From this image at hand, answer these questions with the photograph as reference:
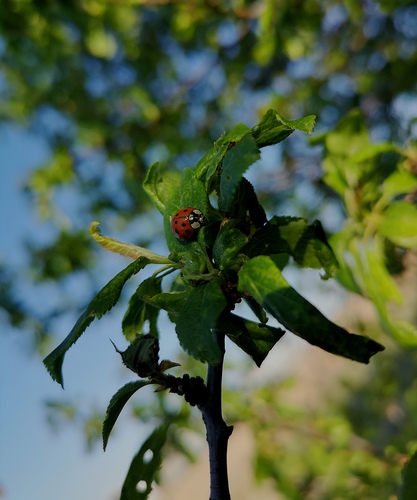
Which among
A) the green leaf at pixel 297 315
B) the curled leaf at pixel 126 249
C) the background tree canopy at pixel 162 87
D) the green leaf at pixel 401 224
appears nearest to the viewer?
the green leaf at pixel 297 315

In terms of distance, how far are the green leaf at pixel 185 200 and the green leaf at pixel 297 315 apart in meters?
0.06

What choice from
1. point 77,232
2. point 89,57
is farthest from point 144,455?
point 89,57

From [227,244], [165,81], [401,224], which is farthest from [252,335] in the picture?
[165,81]

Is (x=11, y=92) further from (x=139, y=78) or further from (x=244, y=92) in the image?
(x=244, y=92)

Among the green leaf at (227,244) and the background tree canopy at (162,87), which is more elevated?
the background tree canopy at (162,87)

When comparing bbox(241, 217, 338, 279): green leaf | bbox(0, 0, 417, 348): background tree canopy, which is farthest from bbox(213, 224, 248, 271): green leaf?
bbox(0, 0, 417, 348): background tree canopy

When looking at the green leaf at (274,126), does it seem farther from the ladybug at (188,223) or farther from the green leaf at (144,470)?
the green leaf at (144,470)

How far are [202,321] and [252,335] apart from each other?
0.06 meters

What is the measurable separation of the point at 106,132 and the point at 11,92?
68cm

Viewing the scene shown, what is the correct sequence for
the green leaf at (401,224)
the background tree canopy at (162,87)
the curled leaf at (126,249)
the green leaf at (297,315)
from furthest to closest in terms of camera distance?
the background tree canopy at (162,87) → the green leaf at (401,224) → the curled leaf at (126,249) → the green leaf at (297,315)

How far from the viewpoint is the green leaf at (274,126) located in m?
0.35

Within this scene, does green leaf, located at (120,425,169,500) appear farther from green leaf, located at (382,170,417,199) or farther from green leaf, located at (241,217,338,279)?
green leaf, located at (382,170,417,199)

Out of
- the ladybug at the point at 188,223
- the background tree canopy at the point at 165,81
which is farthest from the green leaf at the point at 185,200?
the background tree canopy at the point at 165,81

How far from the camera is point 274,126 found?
1.19 feet
